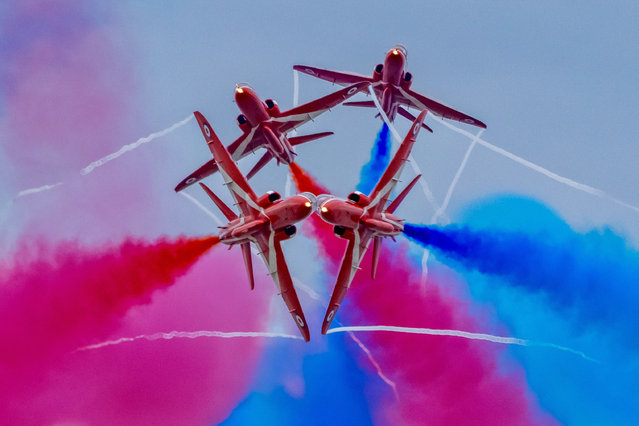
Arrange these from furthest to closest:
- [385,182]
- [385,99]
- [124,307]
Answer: [385,99], [124,307], [385,182]

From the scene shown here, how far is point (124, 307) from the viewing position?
2786 centimetres

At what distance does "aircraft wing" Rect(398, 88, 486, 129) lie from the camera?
3027 centimetres

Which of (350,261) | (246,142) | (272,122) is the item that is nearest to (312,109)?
(272,122)

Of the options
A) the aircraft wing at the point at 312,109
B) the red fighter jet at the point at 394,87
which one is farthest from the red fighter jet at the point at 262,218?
the red fighter jet at the point at 394,87

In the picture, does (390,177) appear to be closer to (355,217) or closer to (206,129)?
(355,217)

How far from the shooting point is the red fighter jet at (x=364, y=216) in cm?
2169

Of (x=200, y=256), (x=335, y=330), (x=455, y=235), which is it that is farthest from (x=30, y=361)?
(x=455, y=235)

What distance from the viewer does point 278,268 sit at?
23.7 metres

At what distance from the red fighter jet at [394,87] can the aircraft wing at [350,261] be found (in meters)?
8.22

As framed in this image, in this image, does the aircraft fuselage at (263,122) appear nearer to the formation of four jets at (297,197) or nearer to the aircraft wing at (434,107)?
the formation of four jets at (297,197)

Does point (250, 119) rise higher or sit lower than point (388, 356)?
higher

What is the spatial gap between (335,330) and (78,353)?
10377mm

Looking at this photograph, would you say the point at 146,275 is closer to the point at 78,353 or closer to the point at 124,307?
the point at 124,307

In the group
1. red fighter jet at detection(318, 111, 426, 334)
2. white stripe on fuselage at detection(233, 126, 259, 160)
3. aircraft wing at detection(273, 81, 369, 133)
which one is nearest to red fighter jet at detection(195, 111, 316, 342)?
red fighter jet at detection(318, 111, 426, 334)
